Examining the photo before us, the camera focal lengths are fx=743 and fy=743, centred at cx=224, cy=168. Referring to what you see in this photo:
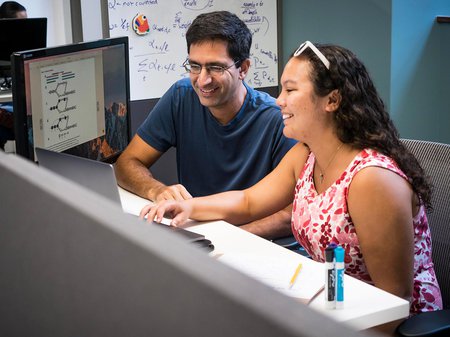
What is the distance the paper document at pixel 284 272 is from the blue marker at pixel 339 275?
0.06 m

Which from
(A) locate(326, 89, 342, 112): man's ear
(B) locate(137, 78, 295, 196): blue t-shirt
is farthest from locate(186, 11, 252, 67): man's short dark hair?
(A) locate(326, 89, 342, 112): man's ear

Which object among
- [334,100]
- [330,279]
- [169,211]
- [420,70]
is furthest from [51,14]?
[330,279]

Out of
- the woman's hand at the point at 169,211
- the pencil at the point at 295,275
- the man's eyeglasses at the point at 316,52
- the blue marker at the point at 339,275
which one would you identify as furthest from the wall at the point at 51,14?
the blue marker at the point at 339,275

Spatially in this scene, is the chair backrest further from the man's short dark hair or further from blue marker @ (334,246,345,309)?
the man's short dark hair

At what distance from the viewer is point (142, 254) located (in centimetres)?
32

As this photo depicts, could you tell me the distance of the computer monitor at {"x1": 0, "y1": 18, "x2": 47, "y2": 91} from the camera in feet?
14.8

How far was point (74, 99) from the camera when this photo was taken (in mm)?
2098

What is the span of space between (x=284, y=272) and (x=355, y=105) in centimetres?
48

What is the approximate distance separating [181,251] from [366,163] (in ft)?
4.77

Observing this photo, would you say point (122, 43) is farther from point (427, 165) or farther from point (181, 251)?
point (181, 251)

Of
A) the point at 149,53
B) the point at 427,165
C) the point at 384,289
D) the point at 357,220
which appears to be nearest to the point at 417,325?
the point at 384,289

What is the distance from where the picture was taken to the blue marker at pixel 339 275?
1.39 metres

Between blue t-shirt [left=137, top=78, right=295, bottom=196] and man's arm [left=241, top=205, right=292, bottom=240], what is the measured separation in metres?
0.30

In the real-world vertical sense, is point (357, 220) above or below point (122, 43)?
below
